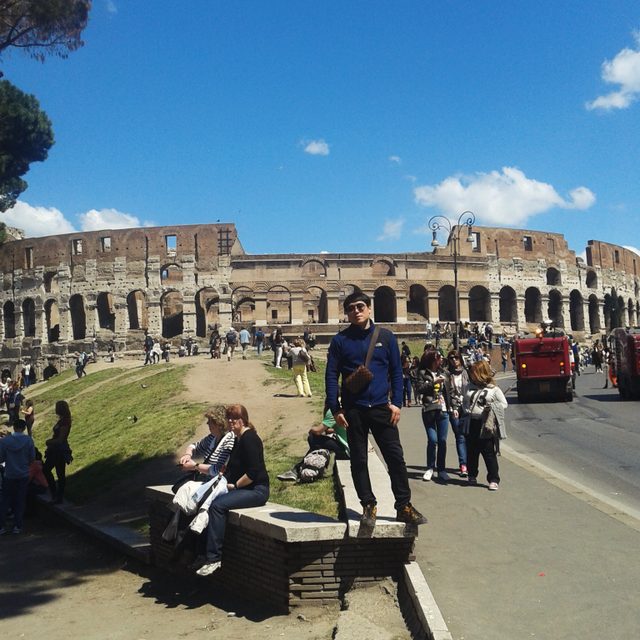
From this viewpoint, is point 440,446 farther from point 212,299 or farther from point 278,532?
point 212,299

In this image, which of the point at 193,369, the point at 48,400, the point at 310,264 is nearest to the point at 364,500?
the point at 193,369

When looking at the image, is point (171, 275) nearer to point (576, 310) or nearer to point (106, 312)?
point (106, 312)

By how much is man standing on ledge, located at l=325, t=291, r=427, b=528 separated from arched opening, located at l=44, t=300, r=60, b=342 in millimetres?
47045

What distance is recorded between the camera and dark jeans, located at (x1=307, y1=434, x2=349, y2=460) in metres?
8.82

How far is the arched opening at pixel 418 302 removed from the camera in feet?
153

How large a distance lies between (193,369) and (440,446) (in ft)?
58.5

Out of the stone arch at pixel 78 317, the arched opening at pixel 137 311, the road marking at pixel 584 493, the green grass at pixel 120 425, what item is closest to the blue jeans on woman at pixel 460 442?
the road marking at pixel 584 493

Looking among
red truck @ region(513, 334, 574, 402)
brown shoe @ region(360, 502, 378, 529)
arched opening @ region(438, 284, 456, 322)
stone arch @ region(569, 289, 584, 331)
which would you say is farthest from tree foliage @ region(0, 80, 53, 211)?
stone arch @ region(569, 289, 584, 331)

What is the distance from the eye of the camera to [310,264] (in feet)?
149

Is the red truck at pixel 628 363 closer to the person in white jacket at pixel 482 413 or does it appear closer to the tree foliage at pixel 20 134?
the person in white jacket at pixel 482 413

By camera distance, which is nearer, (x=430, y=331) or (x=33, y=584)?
(x=33, y=584)

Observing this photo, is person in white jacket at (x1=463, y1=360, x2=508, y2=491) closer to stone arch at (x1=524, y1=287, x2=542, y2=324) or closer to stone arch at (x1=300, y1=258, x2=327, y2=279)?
stone arch at (x1=300, y1=258, x2=327, y2=279)

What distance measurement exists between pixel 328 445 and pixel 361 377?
160 inches

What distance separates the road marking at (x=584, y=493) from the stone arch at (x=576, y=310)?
4512 cm
